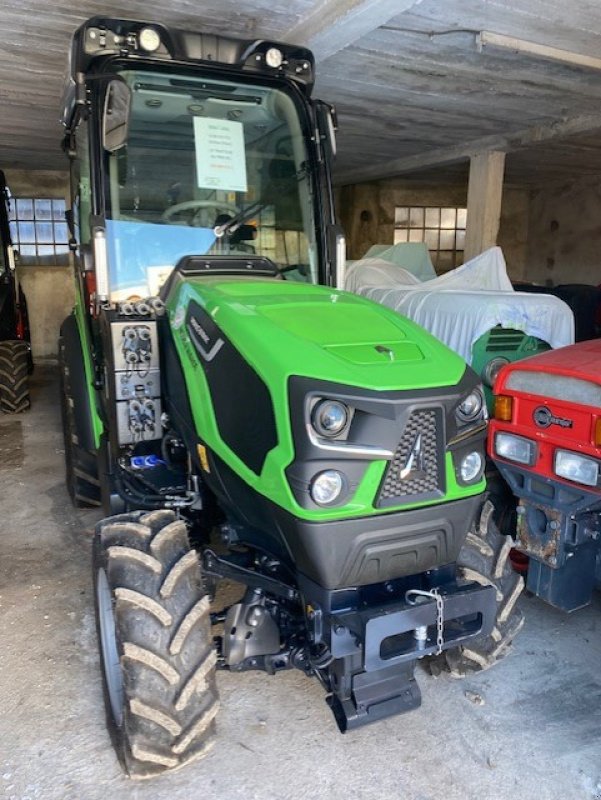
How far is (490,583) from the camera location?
227cm

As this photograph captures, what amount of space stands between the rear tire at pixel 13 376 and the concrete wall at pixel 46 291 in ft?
13.2

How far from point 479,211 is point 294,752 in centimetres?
715

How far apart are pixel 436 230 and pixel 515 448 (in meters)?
11.0

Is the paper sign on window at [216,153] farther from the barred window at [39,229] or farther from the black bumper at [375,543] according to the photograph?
the barred window at [39,229]

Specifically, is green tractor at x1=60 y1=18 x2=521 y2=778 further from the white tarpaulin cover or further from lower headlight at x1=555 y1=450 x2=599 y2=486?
the white tarpaulin cover

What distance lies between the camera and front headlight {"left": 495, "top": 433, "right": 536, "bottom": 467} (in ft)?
9.29

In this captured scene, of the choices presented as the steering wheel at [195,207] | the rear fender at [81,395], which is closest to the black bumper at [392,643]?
the steering wheel at [195,207]

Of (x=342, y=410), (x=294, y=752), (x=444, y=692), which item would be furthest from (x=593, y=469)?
(x=294, y=752)

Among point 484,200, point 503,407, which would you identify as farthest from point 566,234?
point 503,407

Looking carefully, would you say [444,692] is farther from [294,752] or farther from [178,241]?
[178,241]

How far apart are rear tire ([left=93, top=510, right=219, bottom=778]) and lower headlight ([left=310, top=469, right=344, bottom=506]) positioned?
0.56m

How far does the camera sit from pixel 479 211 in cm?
811

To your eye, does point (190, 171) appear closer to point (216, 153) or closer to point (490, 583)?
point (216, 153)

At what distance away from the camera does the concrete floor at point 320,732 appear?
→ 2143 mm
